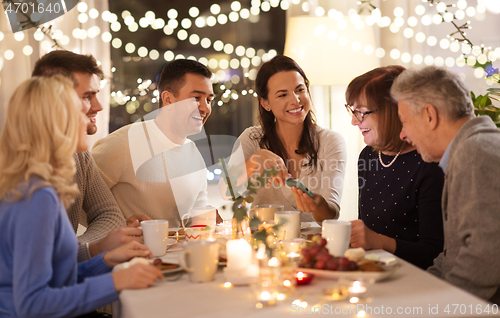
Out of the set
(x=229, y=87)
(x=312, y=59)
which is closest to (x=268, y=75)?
(x=312, y=59)

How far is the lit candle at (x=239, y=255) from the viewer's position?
1.06m

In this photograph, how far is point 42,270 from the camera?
943 mm

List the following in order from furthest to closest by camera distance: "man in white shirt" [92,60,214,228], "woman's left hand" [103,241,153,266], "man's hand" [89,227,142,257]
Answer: "man in white shirt" [92,60,214,228] < "man's hand" [89,227,142,257] < "woman's left hand" [103,241,153,266]

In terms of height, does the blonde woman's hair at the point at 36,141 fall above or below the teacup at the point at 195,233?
above

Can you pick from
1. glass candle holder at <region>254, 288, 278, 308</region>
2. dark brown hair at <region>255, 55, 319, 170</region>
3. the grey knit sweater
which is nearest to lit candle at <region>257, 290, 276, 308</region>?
glass candle holder at <region>254, 288, 278, 308</region>

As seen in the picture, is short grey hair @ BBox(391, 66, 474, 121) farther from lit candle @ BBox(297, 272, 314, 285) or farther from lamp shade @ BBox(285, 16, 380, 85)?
lamp shade @ BBox(285, 16, 380, 85)

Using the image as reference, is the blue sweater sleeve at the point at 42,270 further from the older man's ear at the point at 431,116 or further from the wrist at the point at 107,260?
the older man's ear at the point at 431,116

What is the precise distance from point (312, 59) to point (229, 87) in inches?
32.9

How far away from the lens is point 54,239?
101 centimetres

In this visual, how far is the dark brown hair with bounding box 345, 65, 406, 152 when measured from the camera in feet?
5.53

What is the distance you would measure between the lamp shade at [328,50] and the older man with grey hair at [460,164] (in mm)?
1363

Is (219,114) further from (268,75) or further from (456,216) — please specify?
(456,216)

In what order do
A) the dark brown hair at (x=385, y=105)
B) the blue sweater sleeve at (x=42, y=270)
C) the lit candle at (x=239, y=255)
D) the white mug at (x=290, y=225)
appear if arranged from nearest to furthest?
the blue sweater sleeve at (x=42, y=270), the lit candle at (x=239, y=255), the white mug at (x=290, y=225), the dark brown hair at (x=385, y=105)

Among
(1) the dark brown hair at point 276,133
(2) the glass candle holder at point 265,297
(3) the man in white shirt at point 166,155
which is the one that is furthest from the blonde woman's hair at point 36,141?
(1) the dark brown hair at point 276,133
